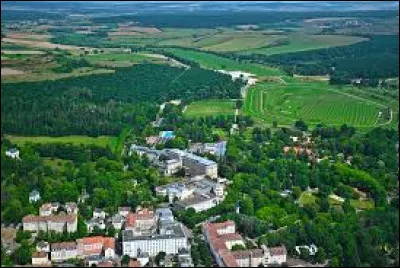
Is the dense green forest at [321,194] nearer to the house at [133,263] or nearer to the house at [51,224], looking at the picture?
the house at [133,263]

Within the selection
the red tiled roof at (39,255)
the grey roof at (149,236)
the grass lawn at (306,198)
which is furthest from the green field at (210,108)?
the red tiled roof at (39,255)

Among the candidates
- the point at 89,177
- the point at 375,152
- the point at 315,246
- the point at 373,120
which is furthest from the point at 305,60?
the point at 315,246

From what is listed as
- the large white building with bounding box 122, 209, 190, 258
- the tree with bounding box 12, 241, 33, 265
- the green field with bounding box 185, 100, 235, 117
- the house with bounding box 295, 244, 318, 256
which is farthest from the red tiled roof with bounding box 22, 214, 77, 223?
the green field with bounding box 185, 100, 235, 117

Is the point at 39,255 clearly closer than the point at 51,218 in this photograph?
Yes

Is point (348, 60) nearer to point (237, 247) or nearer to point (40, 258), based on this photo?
point (237, 247)

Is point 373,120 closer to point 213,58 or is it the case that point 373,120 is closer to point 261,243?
point 261,243

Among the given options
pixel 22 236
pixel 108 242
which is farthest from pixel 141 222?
pixel 22 236
